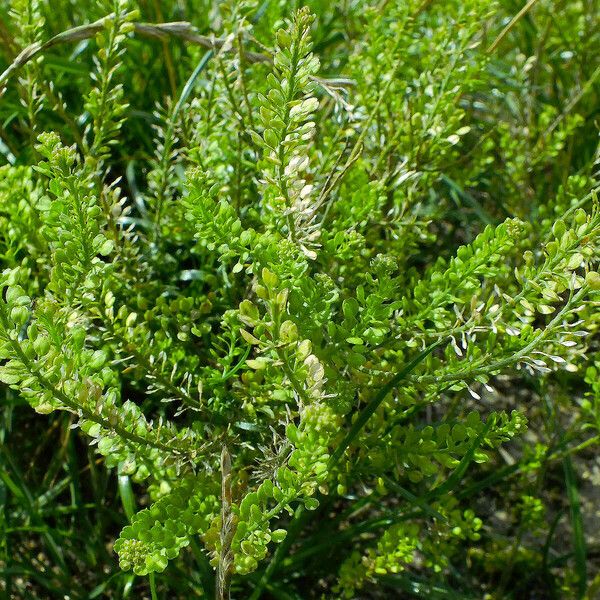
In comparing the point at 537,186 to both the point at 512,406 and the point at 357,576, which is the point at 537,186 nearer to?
the point at 512,406

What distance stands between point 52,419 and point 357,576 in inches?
32.7

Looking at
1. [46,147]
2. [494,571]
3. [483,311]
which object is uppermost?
[46,147]

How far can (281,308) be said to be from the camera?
3.14ft

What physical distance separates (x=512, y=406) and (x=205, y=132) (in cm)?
130

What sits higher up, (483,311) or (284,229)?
(284,229)

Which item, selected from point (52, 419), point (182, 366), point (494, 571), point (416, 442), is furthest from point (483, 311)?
point (52, 419)

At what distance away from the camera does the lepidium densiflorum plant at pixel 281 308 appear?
1028mm

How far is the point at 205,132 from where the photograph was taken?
1.56 metres

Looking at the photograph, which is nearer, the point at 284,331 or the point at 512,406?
the point at 284,331

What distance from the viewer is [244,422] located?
1.30 m

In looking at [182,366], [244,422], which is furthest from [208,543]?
[182,366]

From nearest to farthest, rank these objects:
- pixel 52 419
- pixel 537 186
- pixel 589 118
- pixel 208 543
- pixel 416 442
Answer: pixel 208 543, pixel 416 442, pixel 52 419, pixel 537 186, pixel 589 118

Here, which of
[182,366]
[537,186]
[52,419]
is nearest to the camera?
[182,366]

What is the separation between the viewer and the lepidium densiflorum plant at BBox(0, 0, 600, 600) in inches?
40.5
